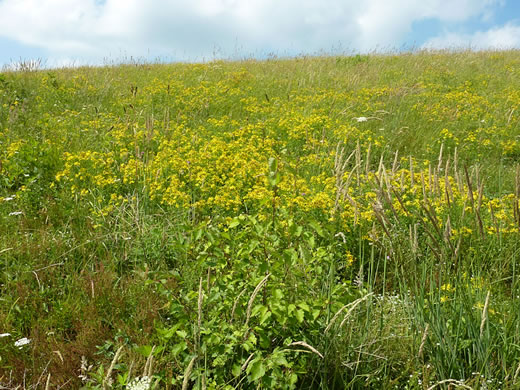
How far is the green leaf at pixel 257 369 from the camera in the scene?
177cm

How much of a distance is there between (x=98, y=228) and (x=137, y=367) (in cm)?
171

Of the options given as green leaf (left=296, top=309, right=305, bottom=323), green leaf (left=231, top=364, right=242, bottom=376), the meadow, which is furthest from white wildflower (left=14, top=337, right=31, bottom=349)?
green leaf (left=296, top=309, right=305, bottom=323)

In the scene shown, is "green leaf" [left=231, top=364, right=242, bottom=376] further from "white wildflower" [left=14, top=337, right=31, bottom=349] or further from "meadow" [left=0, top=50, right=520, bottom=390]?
"white wildflower" [left=14, top=337, right=31, bottom=349]

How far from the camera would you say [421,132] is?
6797mm

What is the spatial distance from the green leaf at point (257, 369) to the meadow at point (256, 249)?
3 cm

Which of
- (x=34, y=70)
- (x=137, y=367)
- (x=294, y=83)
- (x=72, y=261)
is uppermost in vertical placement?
(x=34, y=70)

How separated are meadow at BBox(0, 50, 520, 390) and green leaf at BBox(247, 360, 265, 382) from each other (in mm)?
26

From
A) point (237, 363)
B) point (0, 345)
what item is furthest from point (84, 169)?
point (237, 363)

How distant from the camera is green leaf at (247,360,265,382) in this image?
1769 millimetres

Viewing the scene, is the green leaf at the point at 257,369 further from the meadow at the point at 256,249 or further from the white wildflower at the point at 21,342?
the white wildflower at the point at 21,342

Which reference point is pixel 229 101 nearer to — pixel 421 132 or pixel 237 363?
pixel 421 132

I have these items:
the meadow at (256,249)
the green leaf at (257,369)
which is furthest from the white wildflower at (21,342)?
the green leaf at (257,369)

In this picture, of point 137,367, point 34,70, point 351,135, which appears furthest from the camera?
point 34,70

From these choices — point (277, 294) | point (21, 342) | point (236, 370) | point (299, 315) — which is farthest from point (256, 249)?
point (21, 342)
